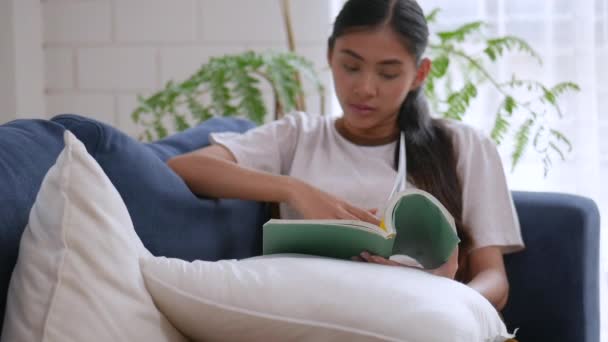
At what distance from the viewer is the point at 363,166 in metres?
1.79

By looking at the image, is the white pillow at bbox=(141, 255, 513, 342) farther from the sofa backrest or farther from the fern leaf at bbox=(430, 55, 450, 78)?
the fern leaf at bbox=(430, 55, 450, 78)

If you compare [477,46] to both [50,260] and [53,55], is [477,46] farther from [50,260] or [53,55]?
[50,260]

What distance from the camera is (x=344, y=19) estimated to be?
1750 mm

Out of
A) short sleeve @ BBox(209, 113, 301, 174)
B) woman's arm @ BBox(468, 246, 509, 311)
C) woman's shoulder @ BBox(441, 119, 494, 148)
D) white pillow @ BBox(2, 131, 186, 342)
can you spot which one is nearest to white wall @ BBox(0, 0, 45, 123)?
short sleeve @ BBox(209, 113, 301, 174)

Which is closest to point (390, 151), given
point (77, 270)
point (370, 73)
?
point (370, 73)

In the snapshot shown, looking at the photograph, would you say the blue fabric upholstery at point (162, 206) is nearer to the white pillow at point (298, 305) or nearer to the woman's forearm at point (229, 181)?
the woman's forearm at point (229, 181)

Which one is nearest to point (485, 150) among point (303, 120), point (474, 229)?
point (474, 229)

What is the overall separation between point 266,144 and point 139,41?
1.17 meters

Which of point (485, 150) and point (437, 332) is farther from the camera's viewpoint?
point (485, 150)

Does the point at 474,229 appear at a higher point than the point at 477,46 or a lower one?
lower

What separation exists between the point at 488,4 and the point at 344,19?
1.00 meters

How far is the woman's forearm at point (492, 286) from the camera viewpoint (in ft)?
5.31

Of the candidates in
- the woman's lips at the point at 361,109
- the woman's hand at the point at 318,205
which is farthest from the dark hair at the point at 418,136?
the woman's hand at the point at 318,205

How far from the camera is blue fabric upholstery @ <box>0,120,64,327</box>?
0.98m
